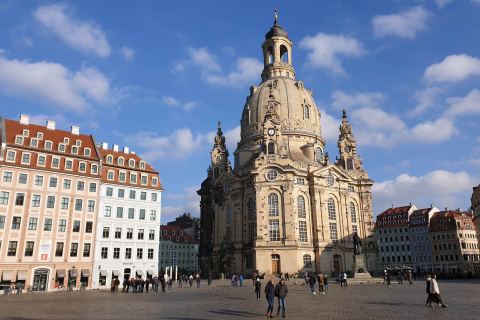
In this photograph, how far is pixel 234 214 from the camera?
259 ft

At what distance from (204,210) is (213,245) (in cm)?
1250

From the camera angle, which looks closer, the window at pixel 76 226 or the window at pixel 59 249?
the window at pixel 59 249

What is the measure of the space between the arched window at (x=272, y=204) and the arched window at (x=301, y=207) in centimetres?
484

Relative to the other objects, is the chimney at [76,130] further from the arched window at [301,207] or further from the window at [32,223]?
the arched window at [301,207]

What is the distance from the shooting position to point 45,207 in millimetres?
50406

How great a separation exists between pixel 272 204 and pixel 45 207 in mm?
39144

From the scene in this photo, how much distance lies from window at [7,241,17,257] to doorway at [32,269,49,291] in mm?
3446

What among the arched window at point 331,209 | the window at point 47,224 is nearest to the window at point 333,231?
the arched window at point 331,209

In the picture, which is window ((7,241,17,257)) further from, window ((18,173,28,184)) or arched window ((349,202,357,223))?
arched window ((349,202,357,223))

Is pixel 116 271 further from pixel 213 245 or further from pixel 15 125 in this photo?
pixel 213 245

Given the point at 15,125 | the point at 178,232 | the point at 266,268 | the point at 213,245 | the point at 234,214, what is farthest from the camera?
the point at 178,232

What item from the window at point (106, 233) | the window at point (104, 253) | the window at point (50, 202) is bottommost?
the window at point (104, 253)

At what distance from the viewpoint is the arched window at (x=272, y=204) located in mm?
72750

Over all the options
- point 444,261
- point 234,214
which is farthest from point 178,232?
point 444,261
